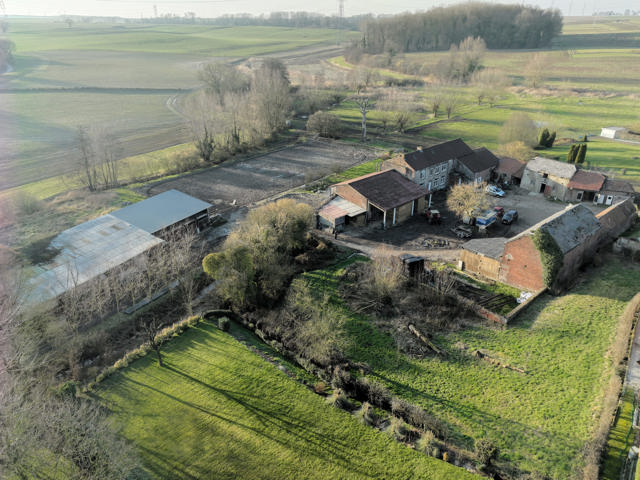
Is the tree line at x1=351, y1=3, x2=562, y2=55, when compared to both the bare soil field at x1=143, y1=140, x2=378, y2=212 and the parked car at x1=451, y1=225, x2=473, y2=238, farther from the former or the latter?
the parked car at x1=451, y1=225, x2=473, y2=238

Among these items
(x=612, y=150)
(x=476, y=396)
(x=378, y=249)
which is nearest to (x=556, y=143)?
(x=612, y=150)

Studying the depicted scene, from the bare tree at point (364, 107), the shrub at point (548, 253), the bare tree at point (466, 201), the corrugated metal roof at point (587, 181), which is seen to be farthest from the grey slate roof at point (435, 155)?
the bare tree at point (364, 107)

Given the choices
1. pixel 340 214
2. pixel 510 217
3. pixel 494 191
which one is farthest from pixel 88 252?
pixel 494 191

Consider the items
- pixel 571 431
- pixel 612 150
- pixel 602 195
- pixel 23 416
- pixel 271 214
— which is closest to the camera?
pixel 23 416

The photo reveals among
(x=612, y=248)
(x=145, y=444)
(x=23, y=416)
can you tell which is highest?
(x=23, y=416)

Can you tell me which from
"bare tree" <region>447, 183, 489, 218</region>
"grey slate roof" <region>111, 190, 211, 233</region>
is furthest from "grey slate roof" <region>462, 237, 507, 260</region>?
"grey slate roof" <region>111, 190, 211, 233</region>

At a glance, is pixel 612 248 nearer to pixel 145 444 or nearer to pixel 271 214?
pixel 271 214
